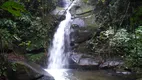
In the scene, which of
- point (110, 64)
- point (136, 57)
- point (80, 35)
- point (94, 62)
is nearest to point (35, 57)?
point (94, 62)

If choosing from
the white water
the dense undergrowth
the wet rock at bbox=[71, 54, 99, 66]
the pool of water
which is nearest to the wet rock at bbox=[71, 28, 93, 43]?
the white water

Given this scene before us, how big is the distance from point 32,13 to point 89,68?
4677 mm

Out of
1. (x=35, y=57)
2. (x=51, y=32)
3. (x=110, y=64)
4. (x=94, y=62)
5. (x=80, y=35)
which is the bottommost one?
(x=110, y=64)

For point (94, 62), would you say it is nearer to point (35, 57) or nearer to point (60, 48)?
point (60, 48)

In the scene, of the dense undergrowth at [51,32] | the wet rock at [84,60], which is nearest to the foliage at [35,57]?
the dense undergrowth at [51,32]

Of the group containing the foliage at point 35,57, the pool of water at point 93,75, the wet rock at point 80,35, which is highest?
the wet rock at point 80,35

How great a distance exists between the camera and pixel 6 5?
119cm

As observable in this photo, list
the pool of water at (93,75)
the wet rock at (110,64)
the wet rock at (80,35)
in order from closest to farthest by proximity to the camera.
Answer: the pool of water at (93,75) < the wet rock at (110,64) < the wet rock at (80,35)

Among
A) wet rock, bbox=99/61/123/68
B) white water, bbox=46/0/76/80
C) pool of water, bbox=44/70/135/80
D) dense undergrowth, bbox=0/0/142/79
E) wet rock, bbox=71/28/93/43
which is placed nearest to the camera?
pool of water, bbox=44/70/135/80

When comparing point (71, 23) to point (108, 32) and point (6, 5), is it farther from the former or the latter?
point (6, 5)

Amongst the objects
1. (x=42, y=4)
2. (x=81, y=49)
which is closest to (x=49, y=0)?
(x=42, y=4)

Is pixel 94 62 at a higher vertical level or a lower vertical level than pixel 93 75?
higher

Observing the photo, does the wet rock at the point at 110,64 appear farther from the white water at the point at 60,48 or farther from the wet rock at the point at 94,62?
the white water at the point at 60,48

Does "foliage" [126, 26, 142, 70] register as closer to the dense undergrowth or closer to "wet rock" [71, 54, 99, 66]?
the dense undergrowth
